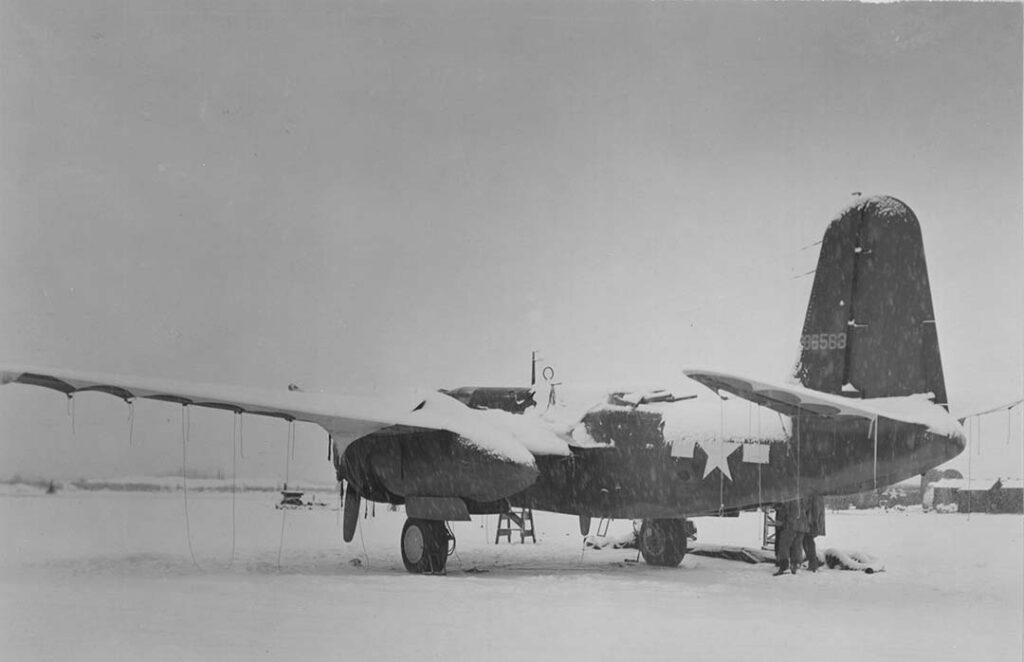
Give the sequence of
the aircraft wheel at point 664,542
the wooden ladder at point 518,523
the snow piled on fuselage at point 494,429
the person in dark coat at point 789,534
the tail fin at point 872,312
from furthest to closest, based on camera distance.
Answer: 1. the aircraft wheel at point 664,542
2. the wooden ladder at point 518,523
3. the person in dark coat at point 789,534
4. the snow piled on fuselage at point 494,429
5. the tail fin at point 872,312

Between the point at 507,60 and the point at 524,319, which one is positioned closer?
the point at 507,60

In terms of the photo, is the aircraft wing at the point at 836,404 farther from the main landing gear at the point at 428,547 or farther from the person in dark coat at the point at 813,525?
the main landing gear at the point at 428,547

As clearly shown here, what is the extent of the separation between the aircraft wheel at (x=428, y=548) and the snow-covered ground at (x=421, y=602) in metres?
0.35

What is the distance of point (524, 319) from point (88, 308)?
561cm

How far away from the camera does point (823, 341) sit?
11719 mm

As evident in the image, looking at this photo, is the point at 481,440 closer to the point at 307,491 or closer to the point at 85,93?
the point at 307,491

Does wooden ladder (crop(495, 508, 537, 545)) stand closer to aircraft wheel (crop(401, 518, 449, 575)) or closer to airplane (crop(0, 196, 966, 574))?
airplane (crop(0, 196, 966, 574))

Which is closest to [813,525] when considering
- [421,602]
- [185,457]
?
[421,602]

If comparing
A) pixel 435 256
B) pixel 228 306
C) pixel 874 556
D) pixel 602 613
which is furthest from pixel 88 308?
pixel 874 556

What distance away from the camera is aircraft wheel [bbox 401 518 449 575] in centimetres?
1236

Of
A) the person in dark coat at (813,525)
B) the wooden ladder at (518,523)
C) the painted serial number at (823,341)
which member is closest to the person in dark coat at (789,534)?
the person in dark coat at (813,525)

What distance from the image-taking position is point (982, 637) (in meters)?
8.79

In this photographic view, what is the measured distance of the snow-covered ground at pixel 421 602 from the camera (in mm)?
8422

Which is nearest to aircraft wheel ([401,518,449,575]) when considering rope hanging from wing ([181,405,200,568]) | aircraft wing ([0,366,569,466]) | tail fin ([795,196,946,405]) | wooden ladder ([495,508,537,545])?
wooden ladder ([495,508,537,545])
